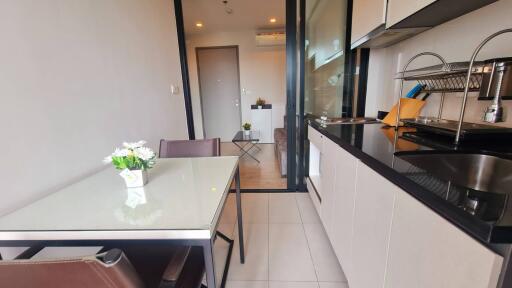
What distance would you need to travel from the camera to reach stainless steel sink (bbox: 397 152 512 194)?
2.63 feet

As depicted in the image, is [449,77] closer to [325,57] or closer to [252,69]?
[325,57]

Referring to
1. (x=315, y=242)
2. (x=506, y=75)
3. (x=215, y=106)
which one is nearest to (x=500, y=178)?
(x=506, y=75)

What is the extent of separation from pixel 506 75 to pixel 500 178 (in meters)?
0.43

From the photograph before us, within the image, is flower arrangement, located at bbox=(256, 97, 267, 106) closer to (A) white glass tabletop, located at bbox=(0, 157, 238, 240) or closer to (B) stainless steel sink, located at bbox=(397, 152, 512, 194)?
(A) white glass tabletop, located at bbox=(0, 157, 238, 240)

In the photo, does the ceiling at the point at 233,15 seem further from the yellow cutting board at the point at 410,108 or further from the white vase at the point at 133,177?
the white vase at the point at 133,177

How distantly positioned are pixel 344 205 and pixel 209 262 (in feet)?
2.81

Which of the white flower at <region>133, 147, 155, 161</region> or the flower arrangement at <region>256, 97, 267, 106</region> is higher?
the flower arrangement at <region>256, 97, 267, 106</region>

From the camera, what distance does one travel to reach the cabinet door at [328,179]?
4.66ft

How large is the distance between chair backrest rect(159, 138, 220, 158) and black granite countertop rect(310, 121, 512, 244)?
867mm

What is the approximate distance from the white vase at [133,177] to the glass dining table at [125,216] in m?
0.03

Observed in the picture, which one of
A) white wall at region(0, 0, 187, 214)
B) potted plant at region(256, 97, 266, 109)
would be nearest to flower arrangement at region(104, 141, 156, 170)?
white wall at region(0, 0, 187, 214)

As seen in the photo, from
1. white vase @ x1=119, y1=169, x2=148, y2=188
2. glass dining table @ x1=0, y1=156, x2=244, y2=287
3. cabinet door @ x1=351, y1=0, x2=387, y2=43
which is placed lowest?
glass dining table @ x1=0, y1=156, x2=244, y2=287

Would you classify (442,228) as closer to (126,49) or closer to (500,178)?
(500,178)

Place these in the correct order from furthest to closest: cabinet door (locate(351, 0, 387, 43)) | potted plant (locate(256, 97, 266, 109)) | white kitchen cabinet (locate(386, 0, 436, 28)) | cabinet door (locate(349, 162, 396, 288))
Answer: potted plant (locate(256, 97, 266, 109)) < cabinet door (locate(351, 0, 387, 43)) < white kitchen cabinet (locate(386, 0, 436, 28)) < cabinet door (locate(349, 162, 396, 288))
